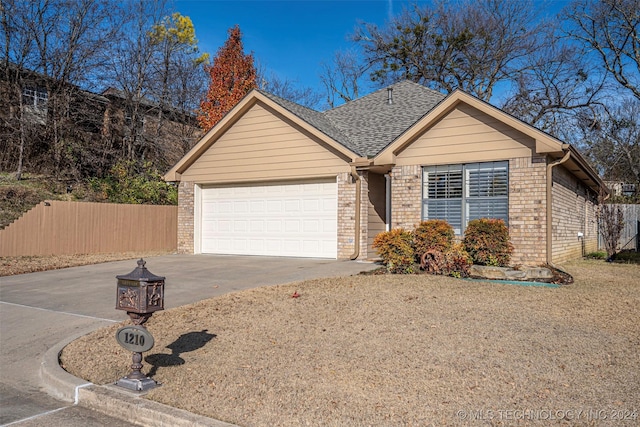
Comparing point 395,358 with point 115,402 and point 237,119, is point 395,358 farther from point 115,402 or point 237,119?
point 237,119

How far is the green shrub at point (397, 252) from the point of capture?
34.1ft

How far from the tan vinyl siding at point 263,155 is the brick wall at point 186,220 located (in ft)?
1.44

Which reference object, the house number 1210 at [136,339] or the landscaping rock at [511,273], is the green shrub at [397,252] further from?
the house number 1210 at [136,339]

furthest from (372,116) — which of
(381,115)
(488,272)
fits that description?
(488,272)

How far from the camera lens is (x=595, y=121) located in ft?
95.6

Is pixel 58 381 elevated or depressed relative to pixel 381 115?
depressed

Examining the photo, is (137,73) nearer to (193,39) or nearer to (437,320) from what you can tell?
(193,39)

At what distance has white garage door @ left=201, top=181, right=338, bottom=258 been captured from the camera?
46.9 feet

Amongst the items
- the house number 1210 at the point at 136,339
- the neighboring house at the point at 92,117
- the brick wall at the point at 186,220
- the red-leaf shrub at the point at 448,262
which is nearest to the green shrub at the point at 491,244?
the red-leaf shrub at the point at 448,262

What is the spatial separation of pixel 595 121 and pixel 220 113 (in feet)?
71.2

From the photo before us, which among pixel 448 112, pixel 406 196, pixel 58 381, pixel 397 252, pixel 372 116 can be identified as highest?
pixel 372 116

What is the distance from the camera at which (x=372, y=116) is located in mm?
17047

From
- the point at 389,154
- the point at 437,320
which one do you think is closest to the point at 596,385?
the point at 437,320

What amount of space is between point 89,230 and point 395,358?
46.3ft
